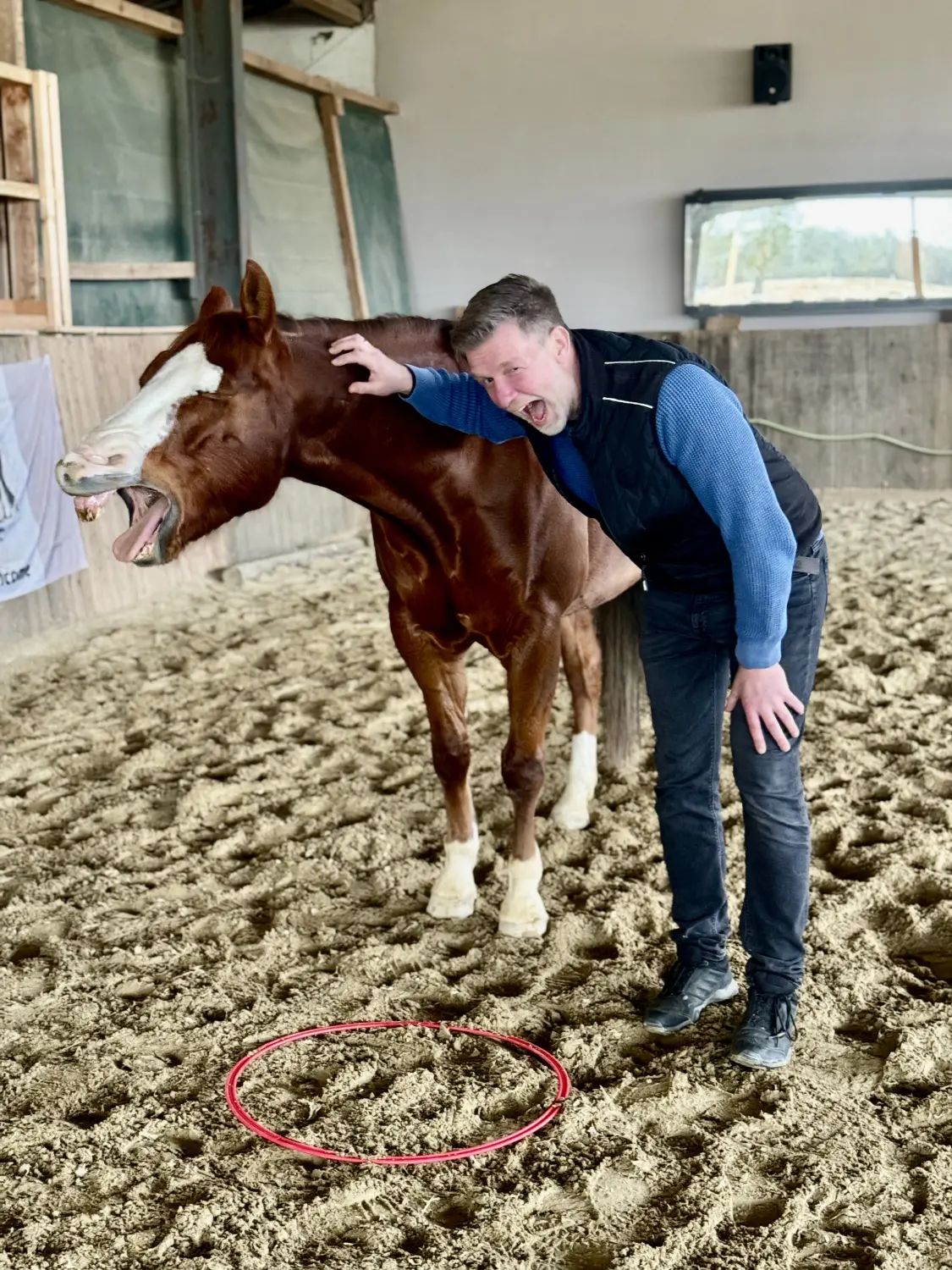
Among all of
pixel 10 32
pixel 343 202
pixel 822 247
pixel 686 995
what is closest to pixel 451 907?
pixel 686 995

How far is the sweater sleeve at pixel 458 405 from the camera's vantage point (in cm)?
244

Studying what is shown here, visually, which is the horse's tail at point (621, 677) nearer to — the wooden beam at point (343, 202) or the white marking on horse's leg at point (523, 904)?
the white marking on horse's leg at point (523, 904)

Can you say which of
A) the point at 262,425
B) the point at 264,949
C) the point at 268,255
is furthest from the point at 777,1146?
the point at 268,255

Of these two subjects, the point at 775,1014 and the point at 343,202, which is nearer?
the point at 775,1014

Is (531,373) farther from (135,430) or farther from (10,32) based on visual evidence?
(10,32)

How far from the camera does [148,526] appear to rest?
2246 millimetres

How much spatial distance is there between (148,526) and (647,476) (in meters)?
0.91

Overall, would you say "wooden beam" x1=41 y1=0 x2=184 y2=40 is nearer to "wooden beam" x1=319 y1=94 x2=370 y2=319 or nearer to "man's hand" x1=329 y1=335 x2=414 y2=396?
"wooden beam" x1=319 y1=94 x2=370 y2=319

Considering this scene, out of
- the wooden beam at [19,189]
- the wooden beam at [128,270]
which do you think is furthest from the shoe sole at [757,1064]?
the wooden beam at [128,270]

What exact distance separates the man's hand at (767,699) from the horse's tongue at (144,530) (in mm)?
1069

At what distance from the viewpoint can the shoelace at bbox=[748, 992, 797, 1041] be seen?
7.41ft

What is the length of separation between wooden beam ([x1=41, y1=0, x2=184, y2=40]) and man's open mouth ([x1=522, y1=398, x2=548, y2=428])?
683 centimetres

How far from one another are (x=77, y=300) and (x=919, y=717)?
19.3 feet

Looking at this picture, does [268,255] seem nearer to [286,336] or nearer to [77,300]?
[77,300]
